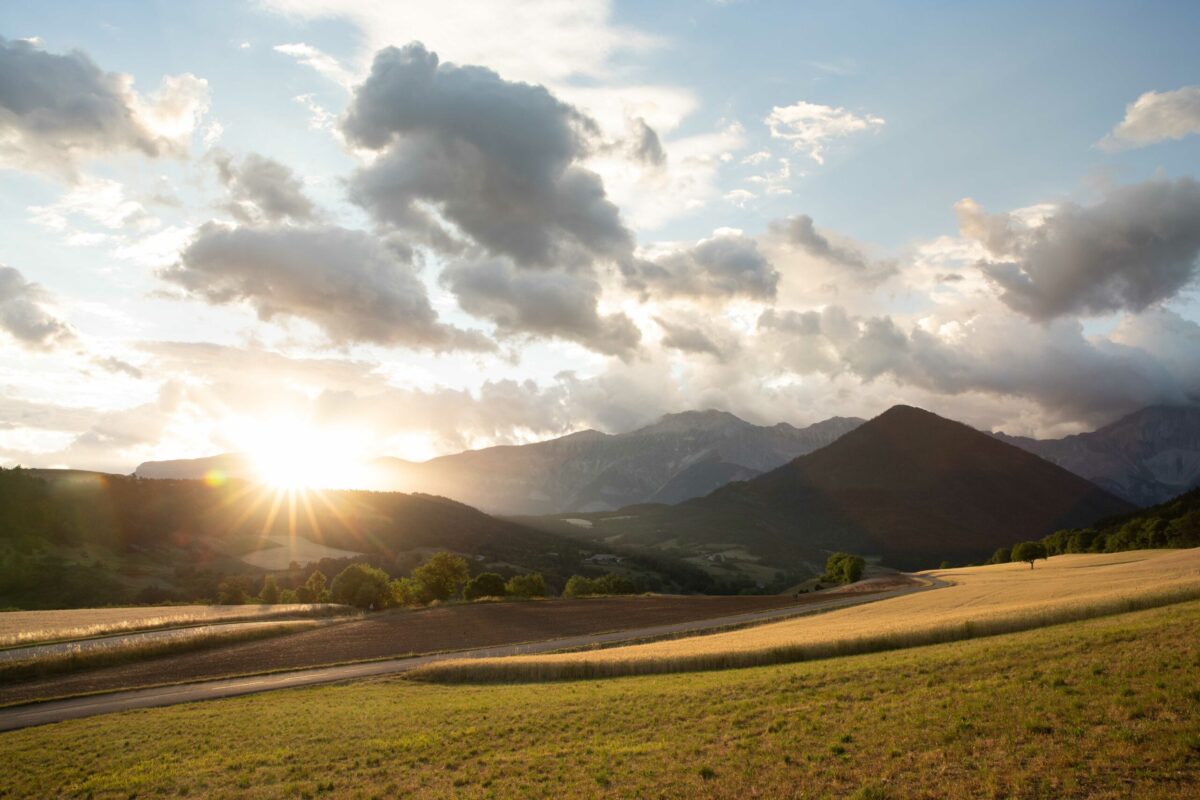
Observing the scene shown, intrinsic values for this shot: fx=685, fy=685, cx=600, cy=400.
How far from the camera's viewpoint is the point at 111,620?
3157 inches

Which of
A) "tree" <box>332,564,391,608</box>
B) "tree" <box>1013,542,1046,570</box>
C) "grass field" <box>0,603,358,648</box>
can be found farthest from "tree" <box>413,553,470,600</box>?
"tree" <box>1013,542,1046,570</box>

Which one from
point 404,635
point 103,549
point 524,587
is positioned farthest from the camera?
point 103,549

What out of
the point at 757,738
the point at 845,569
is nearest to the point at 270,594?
the point at 845,569

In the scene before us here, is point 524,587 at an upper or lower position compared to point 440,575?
lower

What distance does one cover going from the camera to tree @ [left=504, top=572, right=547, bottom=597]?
13075cm

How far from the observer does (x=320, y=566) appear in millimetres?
179625

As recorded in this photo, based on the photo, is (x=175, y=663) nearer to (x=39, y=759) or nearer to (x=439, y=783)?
(x=39, y=759)

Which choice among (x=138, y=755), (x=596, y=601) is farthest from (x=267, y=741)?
(x=596, y=601)

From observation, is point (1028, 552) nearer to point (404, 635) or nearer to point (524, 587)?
point (524, 587)

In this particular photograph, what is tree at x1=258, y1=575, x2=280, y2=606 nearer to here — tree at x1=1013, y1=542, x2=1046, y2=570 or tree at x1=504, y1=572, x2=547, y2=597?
tree at x1=504, y1=572, x2=547, y2=597

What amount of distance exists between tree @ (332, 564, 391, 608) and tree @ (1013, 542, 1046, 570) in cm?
12451

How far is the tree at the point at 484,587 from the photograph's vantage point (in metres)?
129

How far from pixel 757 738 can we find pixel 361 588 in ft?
359

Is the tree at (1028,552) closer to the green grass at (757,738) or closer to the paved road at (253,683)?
the paved road at (253,683)
